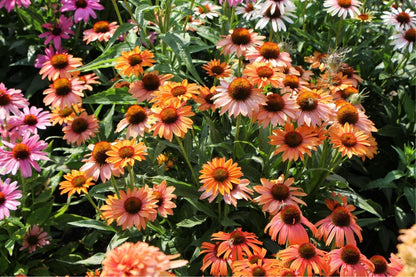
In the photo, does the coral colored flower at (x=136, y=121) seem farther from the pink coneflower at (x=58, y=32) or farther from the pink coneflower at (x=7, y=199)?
the pink coneflower at (x=58, y=32)

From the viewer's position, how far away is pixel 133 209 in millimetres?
1604

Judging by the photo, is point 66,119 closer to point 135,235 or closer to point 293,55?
point 135,235

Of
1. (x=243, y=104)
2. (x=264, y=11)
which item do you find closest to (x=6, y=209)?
(x=243, y=104)

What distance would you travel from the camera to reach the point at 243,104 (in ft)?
5.54

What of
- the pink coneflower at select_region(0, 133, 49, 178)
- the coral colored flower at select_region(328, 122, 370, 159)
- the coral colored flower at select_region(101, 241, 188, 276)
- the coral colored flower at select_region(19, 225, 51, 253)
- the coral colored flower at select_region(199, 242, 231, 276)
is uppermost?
the coral colored flower at select_region(101, 241, 188, 276)

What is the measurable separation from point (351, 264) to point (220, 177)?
1.76 feet

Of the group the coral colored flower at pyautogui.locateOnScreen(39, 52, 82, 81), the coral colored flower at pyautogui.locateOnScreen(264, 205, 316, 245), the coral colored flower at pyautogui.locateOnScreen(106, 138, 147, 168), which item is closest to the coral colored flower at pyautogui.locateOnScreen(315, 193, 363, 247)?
the coral colored flower at pyautogui.locateOnScreen(264, 205, 316, 245)

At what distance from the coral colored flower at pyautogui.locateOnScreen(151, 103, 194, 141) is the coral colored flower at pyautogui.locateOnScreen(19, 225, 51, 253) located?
0.90 m

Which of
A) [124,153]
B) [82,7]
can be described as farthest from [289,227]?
[82,7]

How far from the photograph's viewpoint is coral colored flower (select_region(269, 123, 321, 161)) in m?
1.67

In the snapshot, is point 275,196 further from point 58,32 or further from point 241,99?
point 58,32

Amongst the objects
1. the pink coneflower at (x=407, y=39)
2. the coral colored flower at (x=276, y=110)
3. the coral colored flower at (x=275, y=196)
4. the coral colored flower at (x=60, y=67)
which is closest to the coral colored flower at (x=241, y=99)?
the coral colored flower at (x=276, y=110)

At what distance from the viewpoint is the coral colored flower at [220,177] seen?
5.35 feet

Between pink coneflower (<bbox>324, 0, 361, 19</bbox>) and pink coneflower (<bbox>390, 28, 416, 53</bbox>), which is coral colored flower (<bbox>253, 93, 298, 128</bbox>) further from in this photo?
pink coneflower (<bbox>390, 28, 416, 53</bbox>)
